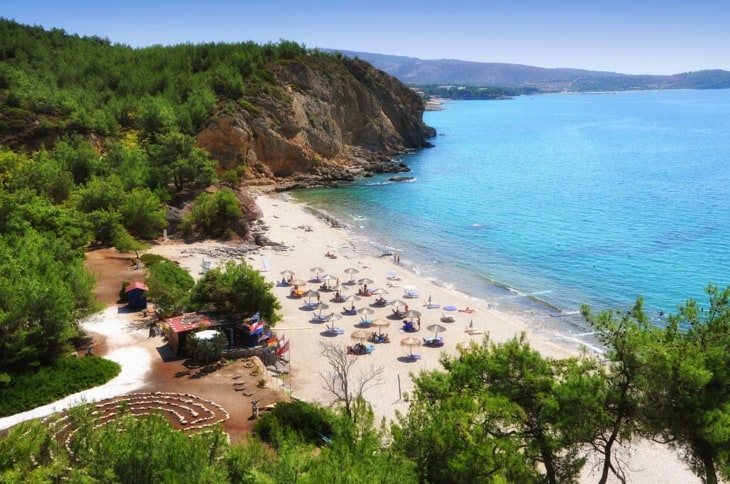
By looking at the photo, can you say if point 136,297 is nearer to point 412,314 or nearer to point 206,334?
point 206,334

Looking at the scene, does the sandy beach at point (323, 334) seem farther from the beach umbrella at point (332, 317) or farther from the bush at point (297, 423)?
the bush at point (297, 423)

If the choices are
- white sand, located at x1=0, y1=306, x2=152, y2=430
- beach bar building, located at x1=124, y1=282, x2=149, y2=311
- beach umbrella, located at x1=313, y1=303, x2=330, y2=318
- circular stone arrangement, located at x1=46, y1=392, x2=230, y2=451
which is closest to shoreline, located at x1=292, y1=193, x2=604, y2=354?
beach umbrella, located at x1=313, y1=303, x2=330, y2=318

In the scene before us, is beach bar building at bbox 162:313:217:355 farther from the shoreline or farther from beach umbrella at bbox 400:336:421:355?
the shoreline

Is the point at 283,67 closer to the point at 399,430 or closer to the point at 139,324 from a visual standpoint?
the point at 139,324

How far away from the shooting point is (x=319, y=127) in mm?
89250

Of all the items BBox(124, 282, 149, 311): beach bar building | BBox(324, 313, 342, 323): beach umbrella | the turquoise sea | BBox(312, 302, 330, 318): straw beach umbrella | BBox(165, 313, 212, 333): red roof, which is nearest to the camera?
BBox(165, 313, 212, 333): red roof

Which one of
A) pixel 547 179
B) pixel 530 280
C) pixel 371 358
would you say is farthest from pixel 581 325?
pixel 547 179

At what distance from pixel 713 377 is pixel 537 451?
188 inches

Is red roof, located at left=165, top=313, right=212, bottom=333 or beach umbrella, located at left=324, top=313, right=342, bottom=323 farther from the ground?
red roof, located at left=165, top=313, right=212, bottom=333

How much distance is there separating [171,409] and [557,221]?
50.4 metres

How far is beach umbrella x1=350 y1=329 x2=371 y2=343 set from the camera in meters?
32.8

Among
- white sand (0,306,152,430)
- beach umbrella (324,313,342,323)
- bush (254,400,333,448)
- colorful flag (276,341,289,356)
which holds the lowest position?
beach umbrella (324,313,342,323)

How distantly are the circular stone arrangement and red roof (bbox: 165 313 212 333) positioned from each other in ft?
15.6

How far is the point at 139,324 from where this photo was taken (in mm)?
30328
